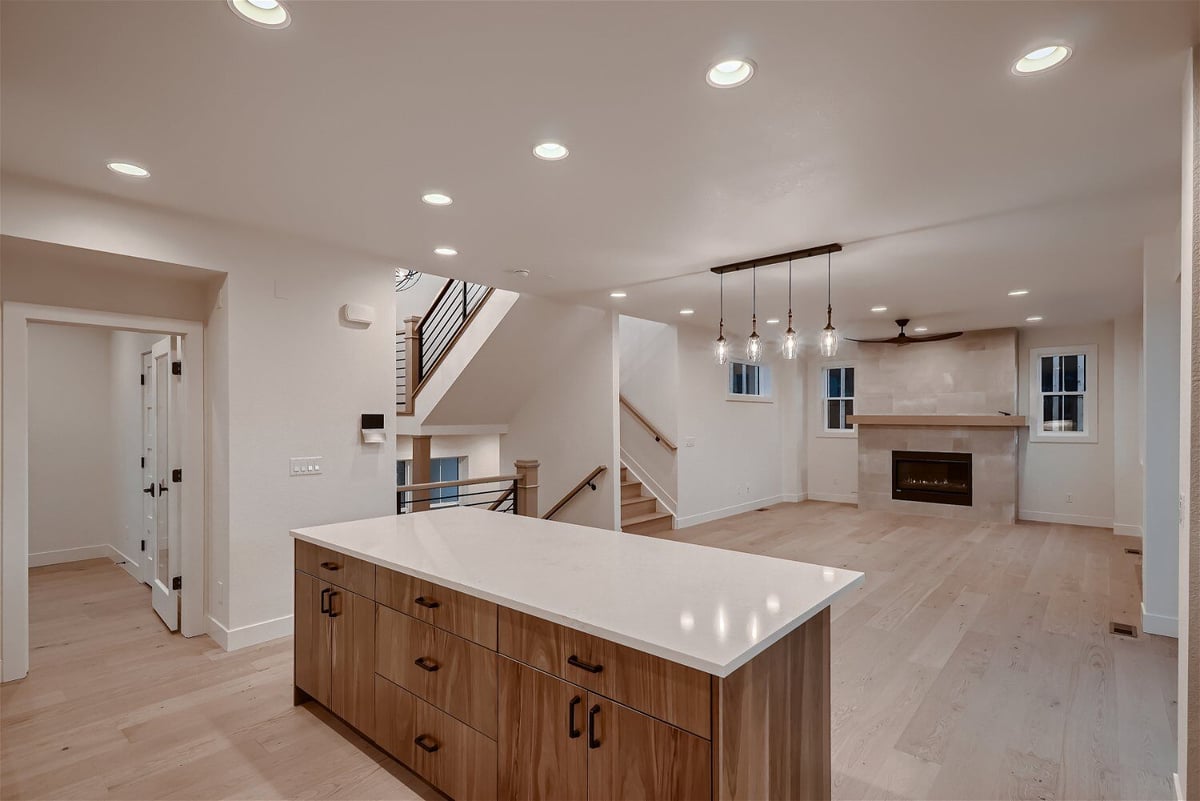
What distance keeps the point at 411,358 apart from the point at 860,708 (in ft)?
17.7

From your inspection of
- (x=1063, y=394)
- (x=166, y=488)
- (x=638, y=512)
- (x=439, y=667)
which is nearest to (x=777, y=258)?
(x=439, y=667)

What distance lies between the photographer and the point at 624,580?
6.29ft

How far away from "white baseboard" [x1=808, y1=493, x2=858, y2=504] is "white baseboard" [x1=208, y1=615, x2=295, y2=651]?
7.98 m

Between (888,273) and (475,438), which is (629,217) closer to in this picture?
(888,273)

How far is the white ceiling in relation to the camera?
1.71 meters

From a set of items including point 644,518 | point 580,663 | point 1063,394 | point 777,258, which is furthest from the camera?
point 1063,394

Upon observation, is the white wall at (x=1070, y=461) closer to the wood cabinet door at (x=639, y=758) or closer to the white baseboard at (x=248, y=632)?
the wood cabinet door at (x=639, y=758)

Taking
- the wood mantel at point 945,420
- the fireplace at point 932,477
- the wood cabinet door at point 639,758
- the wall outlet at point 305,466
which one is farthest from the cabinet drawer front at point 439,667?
the fireplace at point 932,477

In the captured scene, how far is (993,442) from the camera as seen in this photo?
25.3ft

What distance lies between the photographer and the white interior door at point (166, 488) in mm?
3891

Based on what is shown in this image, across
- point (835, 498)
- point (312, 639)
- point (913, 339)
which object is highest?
point (913, 339)

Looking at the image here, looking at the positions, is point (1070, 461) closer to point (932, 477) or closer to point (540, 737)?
point (932, 477)

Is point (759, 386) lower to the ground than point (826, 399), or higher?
higher

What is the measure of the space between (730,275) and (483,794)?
3979 millimetres
